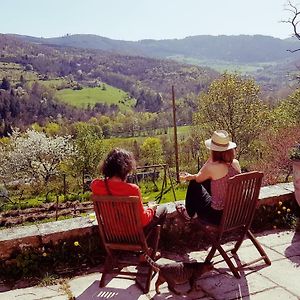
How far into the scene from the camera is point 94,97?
112m

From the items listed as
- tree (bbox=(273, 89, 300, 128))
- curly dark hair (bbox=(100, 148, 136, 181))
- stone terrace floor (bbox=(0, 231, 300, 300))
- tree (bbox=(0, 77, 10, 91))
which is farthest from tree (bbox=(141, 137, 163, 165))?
tree (bbox=(0, 77, 10, 91))

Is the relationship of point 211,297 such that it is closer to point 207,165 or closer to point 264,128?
point 207,165

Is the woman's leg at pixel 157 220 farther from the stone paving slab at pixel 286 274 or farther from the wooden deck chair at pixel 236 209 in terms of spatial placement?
the stone paving slab at pixel 286 274

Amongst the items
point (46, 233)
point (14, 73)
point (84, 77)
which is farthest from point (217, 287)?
point (84, 77)

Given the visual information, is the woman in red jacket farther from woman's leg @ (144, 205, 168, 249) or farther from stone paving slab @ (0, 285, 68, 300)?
stone paving slab @ (0, 285, 68, 300)

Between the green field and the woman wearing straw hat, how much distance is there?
4031 inches

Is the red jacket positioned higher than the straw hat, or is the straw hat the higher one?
the straw hat

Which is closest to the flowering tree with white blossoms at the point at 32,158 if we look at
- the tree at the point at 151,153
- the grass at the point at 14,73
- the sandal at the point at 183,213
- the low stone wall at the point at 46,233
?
the tree at the point at 151,153

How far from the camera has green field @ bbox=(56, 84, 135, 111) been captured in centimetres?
10696

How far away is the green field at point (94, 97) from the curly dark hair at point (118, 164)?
337ft

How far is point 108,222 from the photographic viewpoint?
10.5 feet

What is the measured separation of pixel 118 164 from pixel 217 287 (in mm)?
1218

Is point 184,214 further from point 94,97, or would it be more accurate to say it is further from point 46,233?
point 94,97

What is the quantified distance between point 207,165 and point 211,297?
3.45 ft
